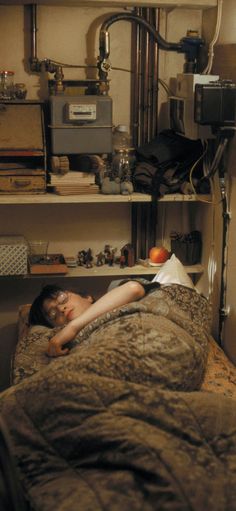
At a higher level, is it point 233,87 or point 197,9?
point 197,9

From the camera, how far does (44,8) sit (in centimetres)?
360

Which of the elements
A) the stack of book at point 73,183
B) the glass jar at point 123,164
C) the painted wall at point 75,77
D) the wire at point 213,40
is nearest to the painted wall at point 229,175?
the wire at point 213,40

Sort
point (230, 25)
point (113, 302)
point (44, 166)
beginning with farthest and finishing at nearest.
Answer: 1. point (44, 166)
2. point (230, 25)
3. point (113, 302)

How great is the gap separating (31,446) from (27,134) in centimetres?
174

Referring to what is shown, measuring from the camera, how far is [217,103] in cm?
308

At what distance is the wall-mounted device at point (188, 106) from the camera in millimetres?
3312

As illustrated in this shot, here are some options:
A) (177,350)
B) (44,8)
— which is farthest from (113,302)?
(44,8)

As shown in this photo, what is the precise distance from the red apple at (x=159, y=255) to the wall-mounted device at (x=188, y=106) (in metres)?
0.57

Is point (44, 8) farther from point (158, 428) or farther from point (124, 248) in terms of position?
point (158, 428)

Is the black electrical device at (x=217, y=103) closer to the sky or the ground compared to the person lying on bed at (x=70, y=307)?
closer to the sky

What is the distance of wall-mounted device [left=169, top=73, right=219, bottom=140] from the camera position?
3312mm

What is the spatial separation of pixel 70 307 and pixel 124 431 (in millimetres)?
1246

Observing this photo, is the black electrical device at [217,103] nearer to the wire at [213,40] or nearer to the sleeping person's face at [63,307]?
the wire at [213,40]

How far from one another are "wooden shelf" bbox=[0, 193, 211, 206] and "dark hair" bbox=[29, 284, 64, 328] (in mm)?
425
